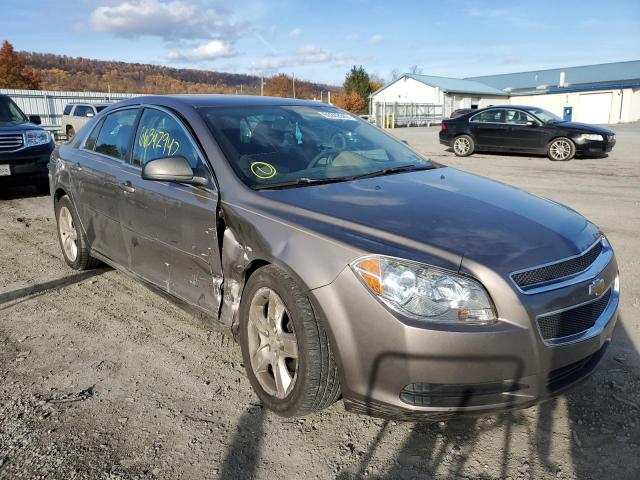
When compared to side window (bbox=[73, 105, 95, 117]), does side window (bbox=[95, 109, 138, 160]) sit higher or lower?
lower

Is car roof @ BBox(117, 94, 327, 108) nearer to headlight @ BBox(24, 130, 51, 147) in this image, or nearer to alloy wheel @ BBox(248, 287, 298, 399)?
alloy wheel @ BBox(248, 287, 298, 399)

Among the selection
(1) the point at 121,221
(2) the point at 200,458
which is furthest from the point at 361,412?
(1) the point at 121,221

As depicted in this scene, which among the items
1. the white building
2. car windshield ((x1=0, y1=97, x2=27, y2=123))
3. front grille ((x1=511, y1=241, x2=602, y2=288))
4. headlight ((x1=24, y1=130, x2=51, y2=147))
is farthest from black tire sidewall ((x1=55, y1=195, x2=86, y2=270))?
the white building

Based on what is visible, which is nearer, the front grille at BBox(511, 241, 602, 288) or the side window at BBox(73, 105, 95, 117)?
the front grille at BBox(511, 241, 602, 288)

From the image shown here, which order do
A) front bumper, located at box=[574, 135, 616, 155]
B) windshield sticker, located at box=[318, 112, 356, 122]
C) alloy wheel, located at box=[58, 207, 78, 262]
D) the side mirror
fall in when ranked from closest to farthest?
1. the side mirror
2. windshield sticker, located at box=[318, 112, 356, 122]
3. alloy wheel, located at box=[58, 207, 78, 262]
4. front bumper, located at box=[574, 135, 616, 155]

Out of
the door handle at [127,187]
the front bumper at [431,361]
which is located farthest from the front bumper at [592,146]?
the front bumper at [431,361]

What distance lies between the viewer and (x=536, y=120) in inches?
586

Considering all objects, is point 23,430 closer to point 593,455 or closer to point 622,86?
point 593,455

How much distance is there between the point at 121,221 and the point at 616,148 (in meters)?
18.8

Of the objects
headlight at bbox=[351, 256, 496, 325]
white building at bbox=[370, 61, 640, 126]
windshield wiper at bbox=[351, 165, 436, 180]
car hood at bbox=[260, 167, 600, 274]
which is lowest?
headlight at bbox=[351, 256, 496, 325]

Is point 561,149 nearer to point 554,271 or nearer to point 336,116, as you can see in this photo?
point 336,116

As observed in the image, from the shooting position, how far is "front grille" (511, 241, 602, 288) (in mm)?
2328

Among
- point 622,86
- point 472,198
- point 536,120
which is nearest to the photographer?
point 472,198

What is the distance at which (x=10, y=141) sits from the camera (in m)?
9.24
